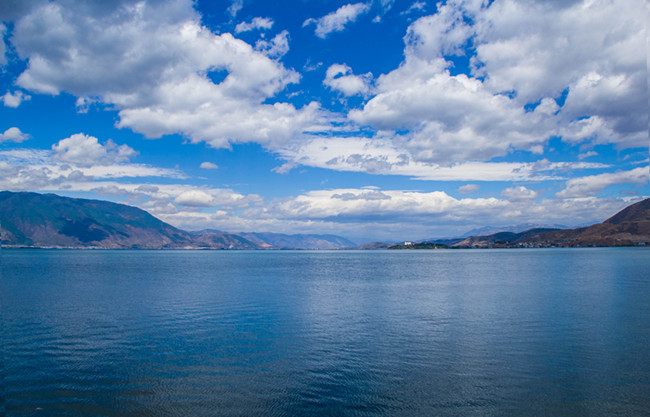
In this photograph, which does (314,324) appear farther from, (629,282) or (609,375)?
(629,282)

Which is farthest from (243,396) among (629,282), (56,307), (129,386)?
(629,282)

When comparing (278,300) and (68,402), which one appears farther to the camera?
(278,300)

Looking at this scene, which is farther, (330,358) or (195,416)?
(330,358)

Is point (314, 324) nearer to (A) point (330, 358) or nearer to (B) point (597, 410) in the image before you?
(A) point (330, 358)

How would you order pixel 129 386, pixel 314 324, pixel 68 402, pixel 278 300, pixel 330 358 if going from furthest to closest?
pixel 278 300 < pixel 314 324 < pixel 330 358 < pixel 129 386 < pixel 68 402

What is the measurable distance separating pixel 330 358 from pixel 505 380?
40.6 feet

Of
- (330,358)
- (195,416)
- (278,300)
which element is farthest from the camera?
(278,300)

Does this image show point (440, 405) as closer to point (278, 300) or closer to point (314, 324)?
point (314, 324)

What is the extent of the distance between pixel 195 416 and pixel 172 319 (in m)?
27.1

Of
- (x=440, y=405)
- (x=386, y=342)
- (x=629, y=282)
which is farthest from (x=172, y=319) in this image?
(x=629, y=282)

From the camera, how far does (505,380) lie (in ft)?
86.3

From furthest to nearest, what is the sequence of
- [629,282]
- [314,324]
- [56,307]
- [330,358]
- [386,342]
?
[629,282], [56,307], [314,324], [386,342], [330,358]

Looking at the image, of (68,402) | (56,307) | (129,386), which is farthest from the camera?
(56,307)

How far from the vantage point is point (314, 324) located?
4356 cm
